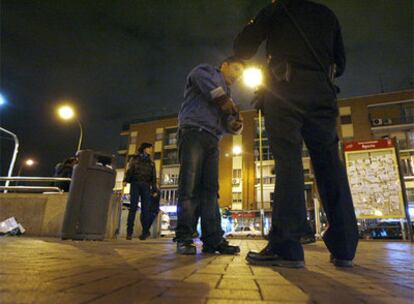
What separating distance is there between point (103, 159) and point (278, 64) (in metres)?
4.14

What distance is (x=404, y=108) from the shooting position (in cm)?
3200

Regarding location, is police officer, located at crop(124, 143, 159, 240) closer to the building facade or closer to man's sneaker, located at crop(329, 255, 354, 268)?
man's sneaker, located at crop(329, 255, 354, 268)

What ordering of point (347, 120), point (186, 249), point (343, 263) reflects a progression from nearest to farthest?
point (343, 263), point (186, 249), point (347, 120)

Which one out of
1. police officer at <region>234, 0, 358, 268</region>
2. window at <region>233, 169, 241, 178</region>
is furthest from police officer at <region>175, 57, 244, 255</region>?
window at <region>233, 169, 241, 178</region>

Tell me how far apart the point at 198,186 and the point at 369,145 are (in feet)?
19.3

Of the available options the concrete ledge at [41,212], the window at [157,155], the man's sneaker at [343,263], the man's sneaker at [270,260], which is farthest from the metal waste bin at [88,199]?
the window at [157,155]

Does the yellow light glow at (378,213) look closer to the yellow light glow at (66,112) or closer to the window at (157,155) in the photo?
the yellow light glow at (66,112)

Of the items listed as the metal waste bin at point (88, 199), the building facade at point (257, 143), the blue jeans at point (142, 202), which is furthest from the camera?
the building facade at point (257, 143)

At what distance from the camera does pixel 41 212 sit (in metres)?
6.84

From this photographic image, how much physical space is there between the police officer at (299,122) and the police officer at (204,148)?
2.63ft

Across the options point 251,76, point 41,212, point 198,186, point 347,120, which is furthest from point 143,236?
point 347,120

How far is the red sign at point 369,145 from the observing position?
7.17m

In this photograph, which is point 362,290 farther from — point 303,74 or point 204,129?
point 204,129

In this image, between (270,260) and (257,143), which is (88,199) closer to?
(270,260)
